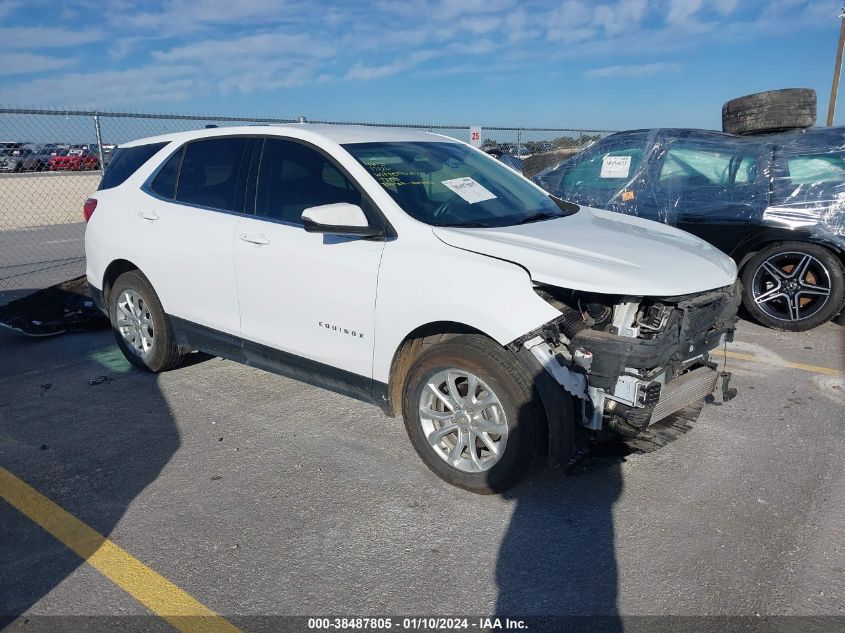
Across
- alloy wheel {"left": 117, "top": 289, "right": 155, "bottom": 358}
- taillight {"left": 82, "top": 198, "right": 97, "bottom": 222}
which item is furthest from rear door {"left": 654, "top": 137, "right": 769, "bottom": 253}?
taillight {"left": 82, "top": 198, "right": 97, "bottom": 222}

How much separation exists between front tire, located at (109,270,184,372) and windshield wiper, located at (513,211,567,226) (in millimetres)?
2644

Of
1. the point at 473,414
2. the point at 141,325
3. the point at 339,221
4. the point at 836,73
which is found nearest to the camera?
the point at 473,414

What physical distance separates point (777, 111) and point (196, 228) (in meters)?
6.07

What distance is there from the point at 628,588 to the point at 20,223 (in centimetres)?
1728

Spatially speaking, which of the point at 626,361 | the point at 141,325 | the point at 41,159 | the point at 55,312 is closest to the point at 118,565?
the point at 626,361

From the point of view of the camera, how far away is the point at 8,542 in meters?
3.21

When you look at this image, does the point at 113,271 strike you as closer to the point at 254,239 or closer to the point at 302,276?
the point at 254,239

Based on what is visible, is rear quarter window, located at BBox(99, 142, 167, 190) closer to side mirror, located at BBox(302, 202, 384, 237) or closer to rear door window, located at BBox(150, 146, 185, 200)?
rear door window, located at BBox(150, 146, 185, 200)

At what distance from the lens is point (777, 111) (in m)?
7.28

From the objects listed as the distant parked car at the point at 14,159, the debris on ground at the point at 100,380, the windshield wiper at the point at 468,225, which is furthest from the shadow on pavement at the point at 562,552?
the distant parked car at the point at 14,159

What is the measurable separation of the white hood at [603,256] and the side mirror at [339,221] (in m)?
0.39

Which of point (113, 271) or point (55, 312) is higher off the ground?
point (113, 271)

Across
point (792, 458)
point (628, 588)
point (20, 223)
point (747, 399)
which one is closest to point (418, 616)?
point (628, 588)

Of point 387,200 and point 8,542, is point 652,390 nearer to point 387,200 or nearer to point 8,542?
point 387,200
